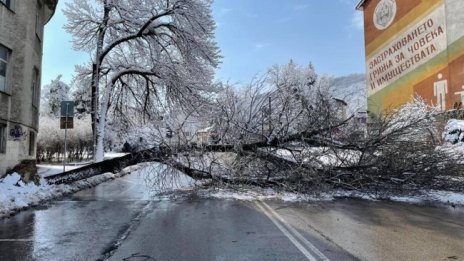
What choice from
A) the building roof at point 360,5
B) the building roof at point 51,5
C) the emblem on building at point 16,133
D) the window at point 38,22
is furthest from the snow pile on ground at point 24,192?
the building roof at point 360,5

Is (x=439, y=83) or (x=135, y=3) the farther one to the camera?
(x=439, y=83)

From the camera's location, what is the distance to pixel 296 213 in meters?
11.4

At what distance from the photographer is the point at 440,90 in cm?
3130

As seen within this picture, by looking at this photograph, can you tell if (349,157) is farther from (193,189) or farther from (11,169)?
(11,169)

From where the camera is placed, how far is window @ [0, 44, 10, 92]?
1653 cm

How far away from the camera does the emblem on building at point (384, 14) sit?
37156 millimetres

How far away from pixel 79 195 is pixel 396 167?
401 inches

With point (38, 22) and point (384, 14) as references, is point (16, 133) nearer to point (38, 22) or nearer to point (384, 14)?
point (38, 22)

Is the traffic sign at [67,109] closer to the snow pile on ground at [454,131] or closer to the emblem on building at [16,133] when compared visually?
the emblem on building at [16,133]

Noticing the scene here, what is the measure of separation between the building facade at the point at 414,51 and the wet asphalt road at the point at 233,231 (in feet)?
54.6

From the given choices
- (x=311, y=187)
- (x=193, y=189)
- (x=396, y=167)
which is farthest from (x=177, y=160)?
(x=396, y=167)

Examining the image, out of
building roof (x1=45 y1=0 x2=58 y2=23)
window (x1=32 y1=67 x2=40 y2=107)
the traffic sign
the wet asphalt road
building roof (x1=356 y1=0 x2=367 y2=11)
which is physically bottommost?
the wet asphalt road

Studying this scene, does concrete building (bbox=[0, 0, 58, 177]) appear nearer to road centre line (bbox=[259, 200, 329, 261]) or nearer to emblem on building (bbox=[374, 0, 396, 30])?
road centre line (bbox=[259, 200, 329, 261])

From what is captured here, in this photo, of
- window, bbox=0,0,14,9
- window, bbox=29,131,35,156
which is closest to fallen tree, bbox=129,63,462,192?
window, bbox=29,131,35,156
